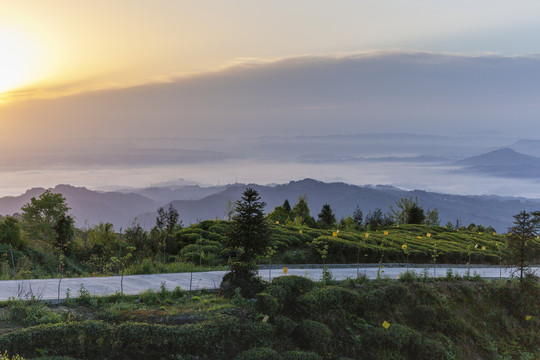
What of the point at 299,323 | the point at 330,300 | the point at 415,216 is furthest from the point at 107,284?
the point at 415,216

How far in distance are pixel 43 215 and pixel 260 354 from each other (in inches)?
731

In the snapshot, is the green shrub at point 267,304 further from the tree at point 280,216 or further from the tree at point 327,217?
the tree at point 327,217

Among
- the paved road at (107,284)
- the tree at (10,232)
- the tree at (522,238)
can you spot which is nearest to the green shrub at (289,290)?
the paved road at (107,284)

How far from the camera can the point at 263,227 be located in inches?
513

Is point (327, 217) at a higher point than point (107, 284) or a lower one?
higher

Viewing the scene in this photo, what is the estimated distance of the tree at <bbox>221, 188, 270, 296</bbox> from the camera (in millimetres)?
12625

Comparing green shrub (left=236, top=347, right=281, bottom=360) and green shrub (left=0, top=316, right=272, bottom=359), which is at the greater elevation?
green shrub (left=0, top=316, right=272, bottom=359)

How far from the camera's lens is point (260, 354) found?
10.1 m

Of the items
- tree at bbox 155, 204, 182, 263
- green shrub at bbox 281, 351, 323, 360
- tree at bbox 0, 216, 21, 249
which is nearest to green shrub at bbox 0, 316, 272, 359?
green shrub at bbox 281, 351, 323, 360

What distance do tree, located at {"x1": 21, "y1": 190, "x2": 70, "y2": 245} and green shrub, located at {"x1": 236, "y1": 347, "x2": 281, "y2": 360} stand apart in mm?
17058

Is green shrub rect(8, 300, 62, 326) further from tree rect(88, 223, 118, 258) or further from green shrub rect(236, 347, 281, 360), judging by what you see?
tree rect(88, 223, 118, 258)

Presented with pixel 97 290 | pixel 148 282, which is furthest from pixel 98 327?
pixel 148 282

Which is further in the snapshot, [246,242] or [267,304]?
[246,242]

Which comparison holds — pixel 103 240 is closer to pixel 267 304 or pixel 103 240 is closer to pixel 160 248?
pixel 160 248
